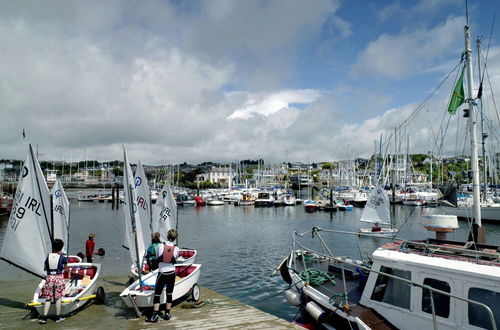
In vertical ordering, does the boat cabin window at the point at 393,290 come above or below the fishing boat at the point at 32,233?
below

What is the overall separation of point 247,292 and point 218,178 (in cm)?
17324

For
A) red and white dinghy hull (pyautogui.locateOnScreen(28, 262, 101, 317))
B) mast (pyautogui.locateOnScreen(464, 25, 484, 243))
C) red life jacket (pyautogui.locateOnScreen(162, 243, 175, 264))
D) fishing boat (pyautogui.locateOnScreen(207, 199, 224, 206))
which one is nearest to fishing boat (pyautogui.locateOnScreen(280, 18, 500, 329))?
mast (pyautogui.locateOnScreen(464, 25, 484, 243))

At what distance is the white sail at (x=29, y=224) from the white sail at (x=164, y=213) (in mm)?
11194

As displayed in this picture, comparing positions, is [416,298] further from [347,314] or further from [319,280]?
[319,280]

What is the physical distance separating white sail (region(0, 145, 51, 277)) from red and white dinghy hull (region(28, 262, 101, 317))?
0.90m

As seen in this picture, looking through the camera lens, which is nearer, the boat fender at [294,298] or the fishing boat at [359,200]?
the boat fender at [294,298]

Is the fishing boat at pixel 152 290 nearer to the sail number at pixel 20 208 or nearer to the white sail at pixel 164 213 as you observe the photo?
the sail number at pixel 20 208

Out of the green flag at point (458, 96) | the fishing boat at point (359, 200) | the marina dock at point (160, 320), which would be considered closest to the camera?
the marina dock at point (160, 320)

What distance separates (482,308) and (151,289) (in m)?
9.22

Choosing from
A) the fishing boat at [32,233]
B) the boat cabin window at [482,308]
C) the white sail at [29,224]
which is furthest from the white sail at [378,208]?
the white sail at [29,224]

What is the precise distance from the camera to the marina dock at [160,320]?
943cm

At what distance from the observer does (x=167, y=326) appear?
9.32 meters

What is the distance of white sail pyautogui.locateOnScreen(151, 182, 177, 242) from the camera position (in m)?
22.7

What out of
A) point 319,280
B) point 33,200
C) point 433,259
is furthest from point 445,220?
point 33,200
